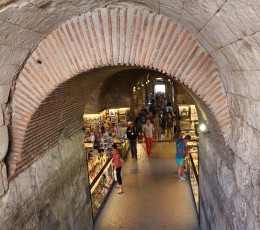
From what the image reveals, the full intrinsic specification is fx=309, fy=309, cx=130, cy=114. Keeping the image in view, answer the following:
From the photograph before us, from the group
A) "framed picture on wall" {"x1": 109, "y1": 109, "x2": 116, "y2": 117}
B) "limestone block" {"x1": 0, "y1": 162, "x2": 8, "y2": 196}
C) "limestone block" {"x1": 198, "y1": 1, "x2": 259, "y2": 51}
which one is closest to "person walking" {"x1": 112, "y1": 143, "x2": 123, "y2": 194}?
"limestone block" {"x1": 0, "y1": 162, "x2": 8, "y2": 196}

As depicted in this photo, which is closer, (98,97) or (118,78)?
(98,97)

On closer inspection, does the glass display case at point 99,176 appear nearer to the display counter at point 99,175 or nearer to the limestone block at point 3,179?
the display counter at point 99,175

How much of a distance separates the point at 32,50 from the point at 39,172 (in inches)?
71.3

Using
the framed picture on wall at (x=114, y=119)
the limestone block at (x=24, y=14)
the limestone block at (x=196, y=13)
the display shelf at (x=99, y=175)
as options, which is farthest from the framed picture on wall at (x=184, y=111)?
the limestone block at (x=24, y=14)

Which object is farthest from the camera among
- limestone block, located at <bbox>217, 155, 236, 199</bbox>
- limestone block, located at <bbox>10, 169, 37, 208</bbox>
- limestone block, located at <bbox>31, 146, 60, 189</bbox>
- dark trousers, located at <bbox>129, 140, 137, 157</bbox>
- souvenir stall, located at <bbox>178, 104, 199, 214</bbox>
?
dark trousers, located at <bbox>129, 140, 137, 157</bbox>

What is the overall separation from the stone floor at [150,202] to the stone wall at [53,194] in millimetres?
828

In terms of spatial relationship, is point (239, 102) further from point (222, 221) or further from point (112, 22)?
point (222, 221)

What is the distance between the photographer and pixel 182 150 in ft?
29.5

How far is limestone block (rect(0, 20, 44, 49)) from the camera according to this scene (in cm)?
297

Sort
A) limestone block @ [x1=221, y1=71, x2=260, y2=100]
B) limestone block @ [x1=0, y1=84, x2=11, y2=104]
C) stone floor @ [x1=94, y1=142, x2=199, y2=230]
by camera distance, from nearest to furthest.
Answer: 1. limestone block @ [x1=221, y1=71, x2=260, y2=100]
2. limestone block @ [x1=0, y1=84, x2=11, y2=104]
3. stone floor @ [x1=94, y1=142, x2=199, y2=230]

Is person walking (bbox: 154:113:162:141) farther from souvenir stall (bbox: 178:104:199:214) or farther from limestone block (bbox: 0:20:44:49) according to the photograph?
limestone block (bbox: 0:20:44:49)

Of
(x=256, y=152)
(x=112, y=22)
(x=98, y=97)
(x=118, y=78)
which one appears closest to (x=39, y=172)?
(x=112, y=22)

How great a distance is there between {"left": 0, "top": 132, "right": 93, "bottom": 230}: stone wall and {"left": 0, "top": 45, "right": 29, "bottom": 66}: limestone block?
1467mm

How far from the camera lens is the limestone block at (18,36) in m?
2.97
